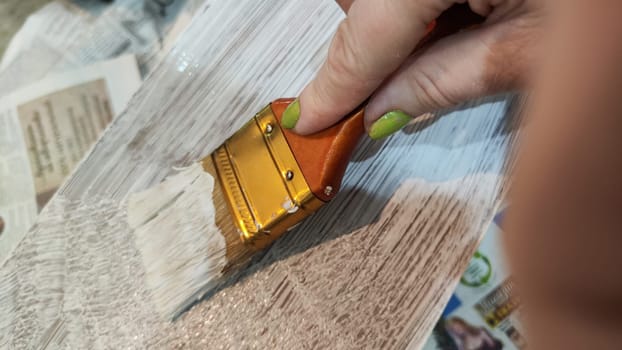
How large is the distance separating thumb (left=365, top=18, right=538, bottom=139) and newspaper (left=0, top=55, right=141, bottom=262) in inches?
22.4

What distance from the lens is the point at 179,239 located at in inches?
21.5

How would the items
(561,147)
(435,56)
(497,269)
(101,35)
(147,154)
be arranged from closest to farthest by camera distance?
1. (561,147)
2. (435,56)
3. (147,154)
4. (497,269)
5. (101,35)

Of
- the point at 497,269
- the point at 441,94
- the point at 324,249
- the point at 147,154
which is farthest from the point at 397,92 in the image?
the point at 497,269

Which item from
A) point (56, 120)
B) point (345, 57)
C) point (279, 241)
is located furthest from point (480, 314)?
point (56, 120)

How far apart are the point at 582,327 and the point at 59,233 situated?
52cm

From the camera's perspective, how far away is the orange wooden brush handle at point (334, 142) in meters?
0.50

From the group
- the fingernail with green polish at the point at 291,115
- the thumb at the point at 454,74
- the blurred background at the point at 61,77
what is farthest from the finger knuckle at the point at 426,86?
the blurred background at the point at 61,77

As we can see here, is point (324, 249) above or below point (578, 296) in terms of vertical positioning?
below

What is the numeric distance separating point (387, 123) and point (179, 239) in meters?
0.23

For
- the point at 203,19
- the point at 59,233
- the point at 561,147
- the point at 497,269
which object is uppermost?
the point at 561,147

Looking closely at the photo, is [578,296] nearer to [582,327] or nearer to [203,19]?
[582,327]

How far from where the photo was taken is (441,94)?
52 cm

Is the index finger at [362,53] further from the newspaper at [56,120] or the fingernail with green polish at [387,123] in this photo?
the newspaper at [56,120]

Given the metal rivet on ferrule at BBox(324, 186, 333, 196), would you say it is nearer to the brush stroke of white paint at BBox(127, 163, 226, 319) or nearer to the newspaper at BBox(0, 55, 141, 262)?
the brush stroke of white paint at BBox(127, 163, 226, 319)
